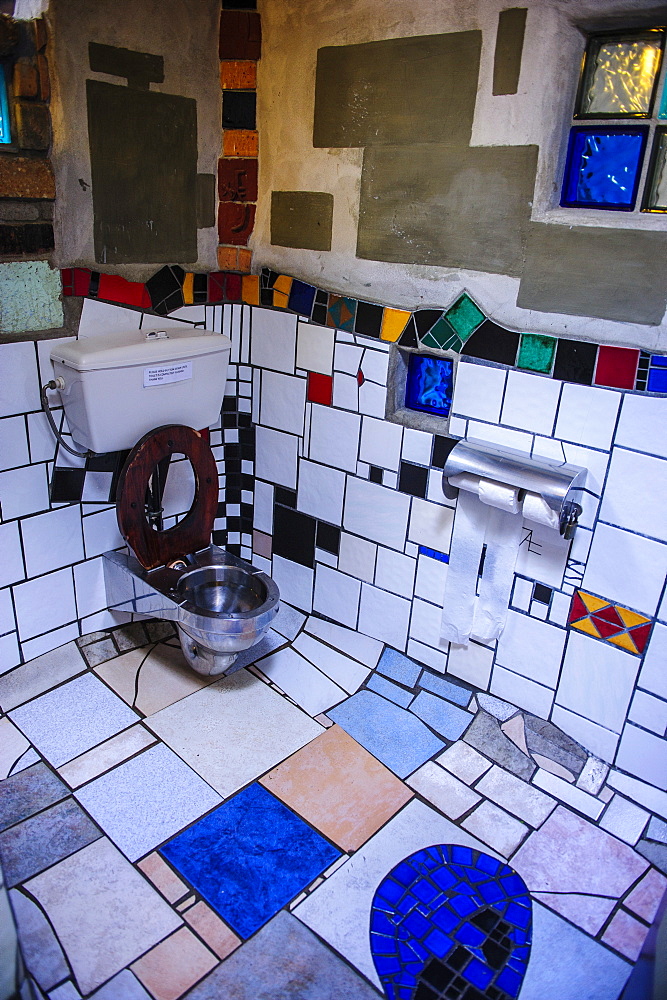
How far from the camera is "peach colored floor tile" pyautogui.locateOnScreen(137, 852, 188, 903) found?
A: 1523 millimetres

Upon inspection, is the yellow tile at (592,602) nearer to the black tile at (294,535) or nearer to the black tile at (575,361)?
the black tile at (575,361)

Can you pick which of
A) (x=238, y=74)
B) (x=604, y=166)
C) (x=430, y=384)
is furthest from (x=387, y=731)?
(x=238, y=74)

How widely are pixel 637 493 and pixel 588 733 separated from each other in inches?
26.1

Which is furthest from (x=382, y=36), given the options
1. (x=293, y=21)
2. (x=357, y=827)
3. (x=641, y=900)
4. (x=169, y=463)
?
(x=641, y=900)

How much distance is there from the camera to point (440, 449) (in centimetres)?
197

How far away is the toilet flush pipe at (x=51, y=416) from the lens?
1.85 metres

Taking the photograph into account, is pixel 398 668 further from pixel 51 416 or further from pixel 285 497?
pixel 51 416

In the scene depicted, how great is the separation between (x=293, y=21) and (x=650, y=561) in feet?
5.52

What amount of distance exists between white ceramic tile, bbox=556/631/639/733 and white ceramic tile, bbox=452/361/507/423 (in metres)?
0.61

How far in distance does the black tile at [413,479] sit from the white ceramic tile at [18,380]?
1.01m

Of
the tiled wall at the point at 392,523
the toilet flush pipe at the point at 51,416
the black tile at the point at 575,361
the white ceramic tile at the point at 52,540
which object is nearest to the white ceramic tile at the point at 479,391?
the tiled wall at the point at 392,523

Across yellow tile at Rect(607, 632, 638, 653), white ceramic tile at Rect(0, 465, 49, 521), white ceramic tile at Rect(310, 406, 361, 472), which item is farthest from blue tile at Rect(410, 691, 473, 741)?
white ceramic tile at Rect(0, 465, 49, 521)

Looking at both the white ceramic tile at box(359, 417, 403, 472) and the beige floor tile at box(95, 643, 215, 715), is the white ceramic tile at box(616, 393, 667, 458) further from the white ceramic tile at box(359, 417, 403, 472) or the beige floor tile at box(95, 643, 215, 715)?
the beige floor tile at box(95, 643, 215, 715)

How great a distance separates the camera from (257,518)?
98.1 inches
